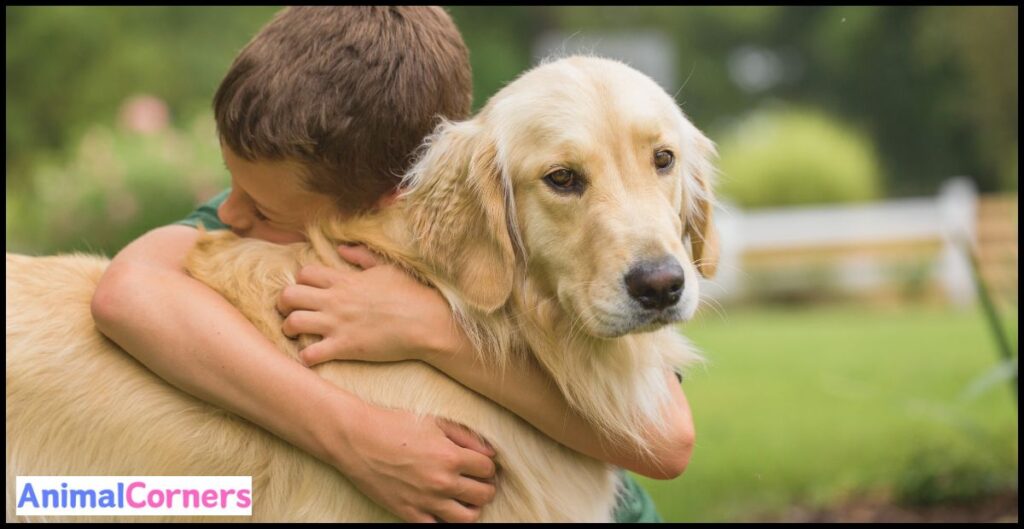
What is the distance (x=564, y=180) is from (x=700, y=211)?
1.47ft

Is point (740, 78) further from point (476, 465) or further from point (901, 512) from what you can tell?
point (476, 465)

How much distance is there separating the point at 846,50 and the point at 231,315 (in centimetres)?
2355

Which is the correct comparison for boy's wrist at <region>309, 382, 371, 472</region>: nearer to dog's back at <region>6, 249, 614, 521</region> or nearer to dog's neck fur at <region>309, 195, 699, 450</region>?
dog's back at <region>6, 249, 614, 521</region>

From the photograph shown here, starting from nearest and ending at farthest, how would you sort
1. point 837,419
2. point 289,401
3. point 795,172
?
point 289,401, point 837,419, point 795,172

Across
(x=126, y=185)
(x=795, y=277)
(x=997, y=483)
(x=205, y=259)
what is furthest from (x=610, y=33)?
(x=205, y=259)

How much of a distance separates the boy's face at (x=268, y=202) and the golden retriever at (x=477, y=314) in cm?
11

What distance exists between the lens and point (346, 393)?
89.3 inches

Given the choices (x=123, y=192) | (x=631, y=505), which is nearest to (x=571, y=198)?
(x=631, y=505)

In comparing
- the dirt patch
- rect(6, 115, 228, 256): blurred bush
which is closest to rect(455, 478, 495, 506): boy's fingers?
the dirt patch

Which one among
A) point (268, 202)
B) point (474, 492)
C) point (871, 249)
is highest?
point (871, 249)

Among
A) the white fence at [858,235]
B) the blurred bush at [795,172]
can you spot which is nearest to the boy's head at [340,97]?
the white fence at [858,235]

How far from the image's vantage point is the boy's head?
92.6 inches

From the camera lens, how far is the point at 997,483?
488 cm

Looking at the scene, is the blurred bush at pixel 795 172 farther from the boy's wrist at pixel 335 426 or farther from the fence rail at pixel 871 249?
the boy's wrist at pixel 335 426
